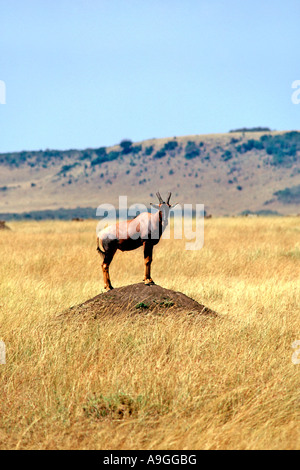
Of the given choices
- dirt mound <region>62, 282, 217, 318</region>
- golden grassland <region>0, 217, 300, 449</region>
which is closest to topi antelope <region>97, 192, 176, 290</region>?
dirt mound <region>62, 282, 217, 318</region>

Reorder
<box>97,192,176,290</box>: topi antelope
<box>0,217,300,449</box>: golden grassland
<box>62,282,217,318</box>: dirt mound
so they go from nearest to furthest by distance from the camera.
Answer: <box>0,217,300,449</box>: golden grassland
<box>62,282,217,318</box>: dirt mound
<box>97,192,176,290</box>: topi antelope

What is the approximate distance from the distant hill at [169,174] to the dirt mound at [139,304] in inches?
3305

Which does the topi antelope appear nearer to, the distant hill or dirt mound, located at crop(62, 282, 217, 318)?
dirt mound, located at crop(62, 282, 217, 318)

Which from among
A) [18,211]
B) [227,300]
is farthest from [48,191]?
[227,300]

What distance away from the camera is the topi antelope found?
28.0 ft

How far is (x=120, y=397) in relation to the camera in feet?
17.1

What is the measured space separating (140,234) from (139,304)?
3.73 ft

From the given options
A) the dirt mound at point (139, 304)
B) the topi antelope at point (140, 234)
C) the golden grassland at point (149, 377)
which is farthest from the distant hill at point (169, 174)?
the golden grassland at point (149, 377)

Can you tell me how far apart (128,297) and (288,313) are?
2385 mm

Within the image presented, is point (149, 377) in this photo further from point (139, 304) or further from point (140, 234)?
point (140, 234)

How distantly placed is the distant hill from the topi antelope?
273 ft

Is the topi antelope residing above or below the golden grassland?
above

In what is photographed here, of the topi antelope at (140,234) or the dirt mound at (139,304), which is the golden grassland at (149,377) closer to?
the dirt mound at (139,304)
